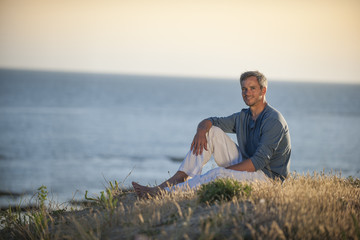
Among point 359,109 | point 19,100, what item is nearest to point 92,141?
point 19,100

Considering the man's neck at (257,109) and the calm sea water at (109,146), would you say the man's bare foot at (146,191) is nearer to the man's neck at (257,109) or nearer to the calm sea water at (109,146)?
the man's neck at (257,109)

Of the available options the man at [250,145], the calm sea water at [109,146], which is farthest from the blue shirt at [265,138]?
the calm sea water at [109,146]

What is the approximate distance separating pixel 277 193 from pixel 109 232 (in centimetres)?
190

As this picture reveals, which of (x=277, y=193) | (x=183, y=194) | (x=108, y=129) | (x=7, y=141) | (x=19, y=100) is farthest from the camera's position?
(x=19, y=100)

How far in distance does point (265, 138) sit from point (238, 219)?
1782mm

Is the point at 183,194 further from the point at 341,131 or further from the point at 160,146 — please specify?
the point at 341,131

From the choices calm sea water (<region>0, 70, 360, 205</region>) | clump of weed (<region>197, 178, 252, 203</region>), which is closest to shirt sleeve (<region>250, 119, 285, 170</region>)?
clump of weed (<region>197, 178, 252, 203</region>)

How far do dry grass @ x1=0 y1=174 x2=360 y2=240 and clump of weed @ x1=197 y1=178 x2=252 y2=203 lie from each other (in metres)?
0.07

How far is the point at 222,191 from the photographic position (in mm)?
4883

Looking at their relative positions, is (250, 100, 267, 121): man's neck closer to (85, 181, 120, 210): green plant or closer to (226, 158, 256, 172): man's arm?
(226, 158, 256, 172): man's arm

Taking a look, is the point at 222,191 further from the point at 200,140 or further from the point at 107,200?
the point at 107,200

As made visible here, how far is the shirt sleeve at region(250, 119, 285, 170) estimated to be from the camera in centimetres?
556

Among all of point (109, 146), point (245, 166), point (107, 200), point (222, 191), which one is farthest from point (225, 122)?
point (109, 146)

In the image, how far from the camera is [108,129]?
175 feet
